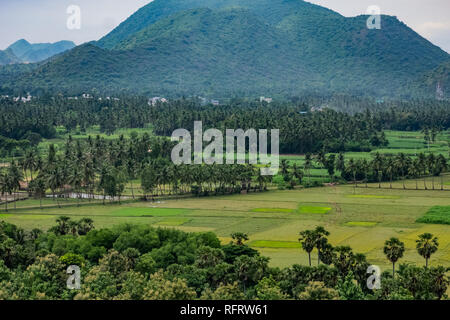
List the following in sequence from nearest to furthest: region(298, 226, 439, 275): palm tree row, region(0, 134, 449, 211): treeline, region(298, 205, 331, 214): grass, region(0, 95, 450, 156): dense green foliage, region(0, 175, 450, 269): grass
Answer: region(298, 226, 439, 275): palm tree row < region(0, 175, 450, 269): grass < region(298, 205, 331, 214): grass < region(0, 134, 449, 211): treeline < region(0, 95, 450, 156): dense green foliage

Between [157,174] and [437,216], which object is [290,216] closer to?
[437,216]

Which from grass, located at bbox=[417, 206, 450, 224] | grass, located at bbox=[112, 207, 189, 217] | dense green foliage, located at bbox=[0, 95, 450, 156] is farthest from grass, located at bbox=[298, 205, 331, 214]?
dense green foliage, located at bbox=[0, 95, 450, 156]

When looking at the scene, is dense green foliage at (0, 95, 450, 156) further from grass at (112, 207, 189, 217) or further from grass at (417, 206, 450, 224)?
grass at (417, 206, 450, 224)

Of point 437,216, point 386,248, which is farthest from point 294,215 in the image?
point 386,248

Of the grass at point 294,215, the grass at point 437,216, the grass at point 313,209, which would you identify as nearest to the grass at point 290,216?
the grass at point 294,215

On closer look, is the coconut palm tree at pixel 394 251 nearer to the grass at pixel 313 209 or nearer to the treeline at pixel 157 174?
the grass at pixel 313 209
